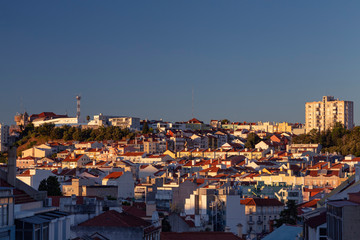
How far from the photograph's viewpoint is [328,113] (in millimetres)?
174375

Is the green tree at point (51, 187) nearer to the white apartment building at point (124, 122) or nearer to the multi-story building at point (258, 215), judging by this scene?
the multi-story building at point (258, 215)

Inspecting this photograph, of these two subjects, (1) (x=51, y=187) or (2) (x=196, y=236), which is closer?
(2) (x=196, y=236)

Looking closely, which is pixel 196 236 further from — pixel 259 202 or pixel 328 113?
pixel 328 113

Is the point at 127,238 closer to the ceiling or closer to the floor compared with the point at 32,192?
closer to the floor

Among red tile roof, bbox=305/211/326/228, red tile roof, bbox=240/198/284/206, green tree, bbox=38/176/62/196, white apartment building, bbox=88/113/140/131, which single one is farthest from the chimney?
white apartment building, bbox=88/113/140/131

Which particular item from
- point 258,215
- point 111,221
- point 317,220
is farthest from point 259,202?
point 317,220

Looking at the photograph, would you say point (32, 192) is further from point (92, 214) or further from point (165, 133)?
point (165, 133)

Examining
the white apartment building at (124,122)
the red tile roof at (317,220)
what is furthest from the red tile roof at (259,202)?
the white apartment building at (124,122)

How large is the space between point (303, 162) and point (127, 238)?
272ft

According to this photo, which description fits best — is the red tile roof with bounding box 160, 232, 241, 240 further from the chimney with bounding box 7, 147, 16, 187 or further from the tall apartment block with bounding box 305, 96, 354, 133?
the tall apartment block with bounding box 305, 96, 354, 133

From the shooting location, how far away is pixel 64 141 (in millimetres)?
189500

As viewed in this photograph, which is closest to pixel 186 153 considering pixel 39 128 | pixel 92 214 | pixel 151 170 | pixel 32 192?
pixel 151 170

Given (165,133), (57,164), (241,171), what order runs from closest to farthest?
(241,171), (57,164), (165,133)

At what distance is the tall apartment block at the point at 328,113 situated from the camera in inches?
6781
